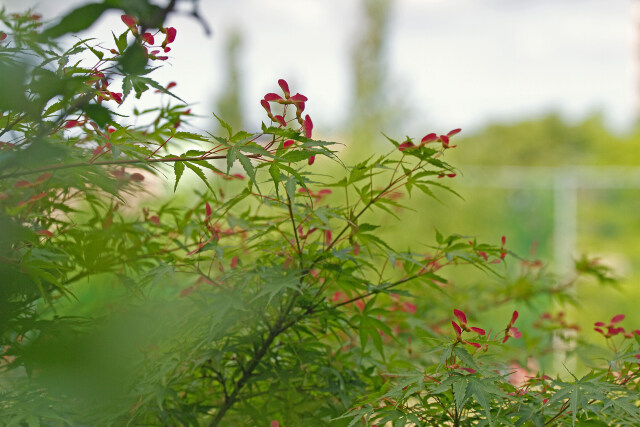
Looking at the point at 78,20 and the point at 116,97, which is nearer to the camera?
the point at 78,20

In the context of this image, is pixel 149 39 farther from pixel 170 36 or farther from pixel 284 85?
pixel 284 85

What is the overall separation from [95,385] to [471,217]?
20.9ft

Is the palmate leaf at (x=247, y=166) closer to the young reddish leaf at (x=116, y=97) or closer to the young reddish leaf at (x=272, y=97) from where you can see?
the young reddish leaf at (x=272, y=97)

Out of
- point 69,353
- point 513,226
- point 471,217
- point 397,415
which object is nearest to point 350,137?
point 471,217

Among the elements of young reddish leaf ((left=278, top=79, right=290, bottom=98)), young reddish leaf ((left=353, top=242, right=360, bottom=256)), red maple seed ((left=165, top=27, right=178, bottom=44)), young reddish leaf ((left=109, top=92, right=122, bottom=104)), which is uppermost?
red maple seed ((left=165, top=27, right=178, bottom=44))

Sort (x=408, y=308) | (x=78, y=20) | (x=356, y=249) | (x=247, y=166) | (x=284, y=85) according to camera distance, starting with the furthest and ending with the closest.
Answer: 1. (x=408, y=308)
2. (x=356, y=249)
3. (x=284, y=85)
4. (x=247, y=166)
5. (x=78, y=20)

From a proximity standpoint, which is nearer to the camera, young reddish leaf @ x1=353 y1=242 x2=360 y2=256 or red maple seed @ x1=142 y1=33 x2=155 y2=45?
red maple seed @ x1=142 y1=33 x2=155 y2=45

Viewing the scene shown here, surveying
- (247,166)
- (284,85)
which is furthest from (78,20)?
(284,85)

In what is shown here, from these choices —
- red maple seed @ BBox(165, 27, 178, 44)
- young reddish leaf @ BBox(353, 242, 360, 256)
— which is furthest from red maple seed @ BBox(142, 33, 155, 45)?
young reddish leaf @ BBox(353, 242, 360, 256)

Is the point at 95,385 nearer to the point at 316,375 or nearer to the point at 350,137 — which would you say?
the point at 316,375

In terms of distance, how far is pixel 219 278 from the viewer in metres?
1.17

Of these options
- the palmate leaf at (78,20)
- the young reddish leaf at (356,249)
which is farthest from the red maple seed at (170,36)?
the palmate leaf at (78,20)

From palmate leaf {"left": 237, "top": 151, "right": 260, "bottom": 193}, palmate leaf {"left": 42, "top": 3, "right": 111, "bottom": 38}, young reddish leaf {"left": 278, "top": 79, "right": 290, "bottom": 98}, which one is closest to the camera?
palmate leaf {"left": 42, "top": 3, "right": 111, "bottom": 38}

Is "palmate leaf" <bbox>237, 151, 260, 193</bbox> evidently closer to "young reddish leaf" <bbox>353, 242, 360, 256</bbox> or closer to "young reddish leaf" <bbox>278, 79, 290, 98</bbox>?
"young reddish leaf" <bbox>278, 79, 290, 98</bbox>
